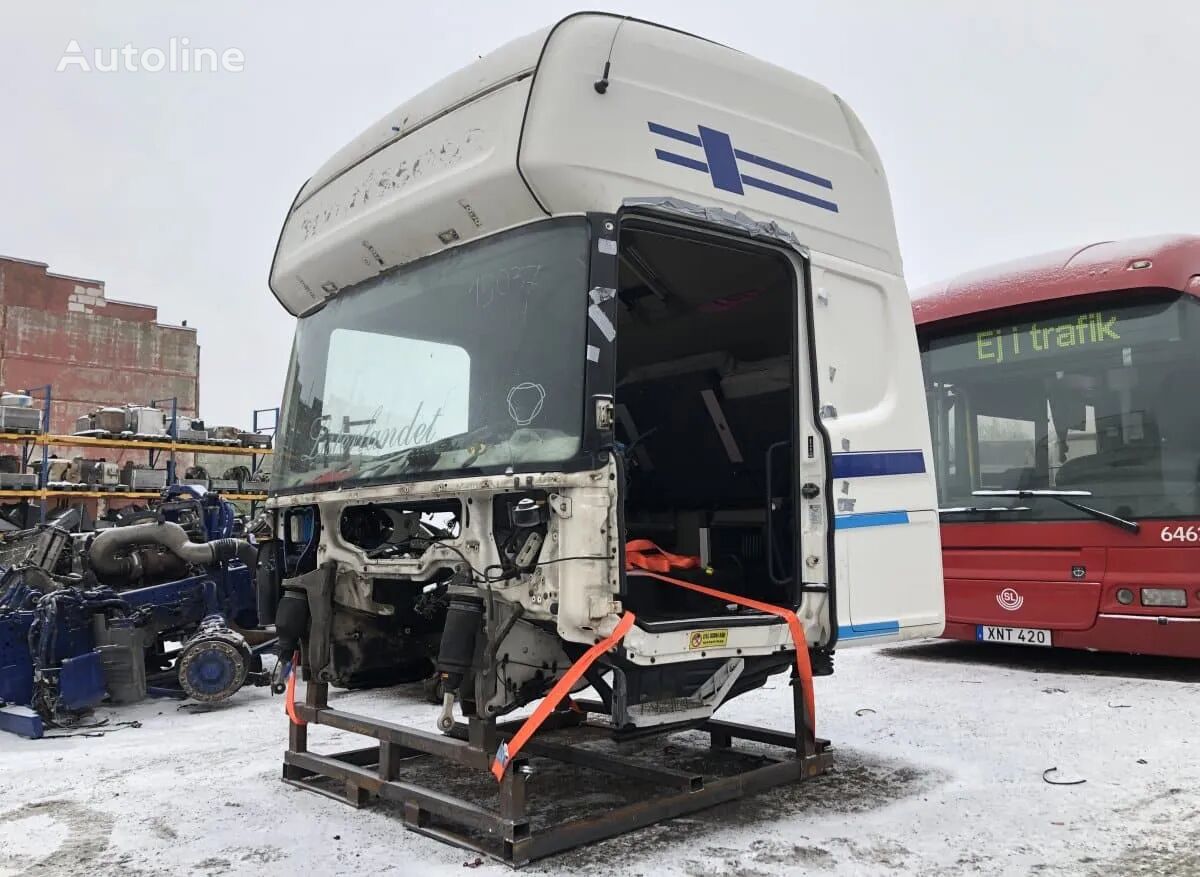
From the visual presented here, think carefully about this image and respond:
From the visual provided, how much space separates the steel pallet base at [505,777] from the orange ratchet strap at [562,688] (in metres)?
0.05

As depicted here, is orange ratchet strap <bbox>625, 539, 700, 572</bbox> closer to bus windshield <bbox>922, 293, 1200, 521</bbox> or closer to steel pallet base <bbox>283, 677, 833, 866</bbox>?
steel pallet base <bbox>283, 677, 833, 866</bbox>

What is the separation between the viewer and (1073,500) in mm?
6977

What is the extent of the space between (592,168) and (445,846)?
2.61 metres

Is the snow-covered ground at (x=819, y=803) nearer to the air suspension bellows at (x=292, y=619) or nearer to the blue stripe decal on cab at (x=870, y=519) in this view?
the air suspension bellows at (x=292, y=619)

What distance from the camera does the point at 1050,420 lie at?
23.7 feet

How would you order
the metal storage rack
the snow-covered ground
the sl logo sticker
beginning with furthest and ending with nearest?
1. the metal storage rack
2. the sl logo sticker
3. the snow-covered ground

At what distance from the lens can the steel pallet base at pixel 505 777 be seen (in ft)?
11.7

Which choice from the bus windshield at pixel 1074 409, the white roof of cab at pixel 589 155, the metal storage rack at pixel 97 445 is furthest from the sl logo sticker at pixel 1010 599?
the metal storage rack at pixel 97 445

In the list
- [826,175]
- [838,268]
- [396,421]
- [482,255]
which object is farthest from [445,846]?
[826,175]

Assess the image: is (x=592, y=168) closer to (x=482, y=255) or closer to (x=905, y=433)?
(x=482, y=255)

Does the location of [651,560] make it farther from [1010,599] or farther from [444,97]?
[1010,599]

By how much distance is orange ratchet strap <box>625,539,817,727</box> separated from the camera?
409cm

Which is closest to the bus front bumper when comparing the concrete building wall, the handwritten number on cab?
the handwritten number on cab

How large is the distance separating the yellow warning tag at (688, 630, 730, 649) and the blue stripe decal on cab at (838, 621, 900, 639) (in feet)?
2.24
